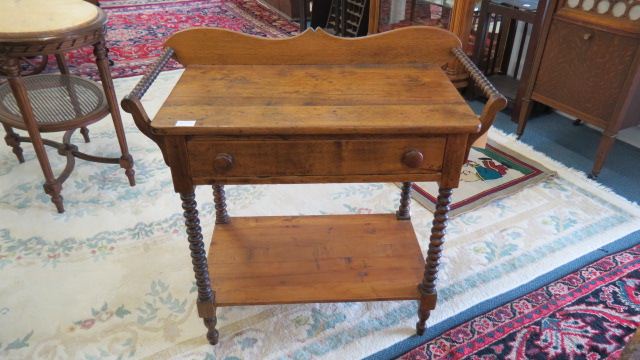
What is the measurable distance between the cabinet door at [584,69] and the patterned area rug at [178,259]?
35 cm

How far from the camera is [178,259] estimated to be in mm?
1916

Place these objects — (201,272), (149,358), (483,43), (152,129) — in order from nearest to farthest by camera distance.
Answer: (152,129) → (201,272) → (149,358) → (483,43)

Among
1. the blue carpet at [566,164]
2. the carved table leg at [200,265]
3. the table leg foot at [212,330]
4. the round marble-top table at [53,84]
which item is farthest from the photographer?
the round marble-top table at [53,84]

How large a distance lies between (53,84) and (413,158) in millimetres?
2129

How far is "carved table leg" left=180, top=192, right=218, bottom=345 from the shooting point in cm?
129

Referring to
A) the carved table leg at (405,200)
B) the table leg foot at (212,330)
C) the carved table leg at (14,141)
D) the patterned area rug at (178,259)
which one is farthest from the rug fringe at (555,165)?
the carved table leg at (14,141)

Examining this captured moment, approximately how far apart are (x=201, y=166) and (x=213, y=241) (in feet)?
2.15

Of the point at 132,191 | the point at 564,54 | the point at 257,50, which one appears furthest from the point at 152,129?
the point at 564,54

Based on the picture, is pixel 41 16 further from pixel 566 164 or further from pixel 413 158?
pixel 566 164

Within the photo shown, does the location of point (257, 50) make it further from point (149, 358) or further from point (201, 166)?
point (149, 358)

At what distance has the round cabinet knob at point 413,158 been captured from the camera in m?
1.18

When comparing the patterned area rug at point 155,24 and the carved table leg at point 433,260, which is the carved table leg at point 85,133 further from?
the carved table leg at point 433,260

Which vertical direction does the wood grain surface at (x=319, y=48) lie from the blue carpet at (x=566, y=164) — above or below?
above

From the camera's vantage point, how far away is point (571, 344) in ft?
5.15
